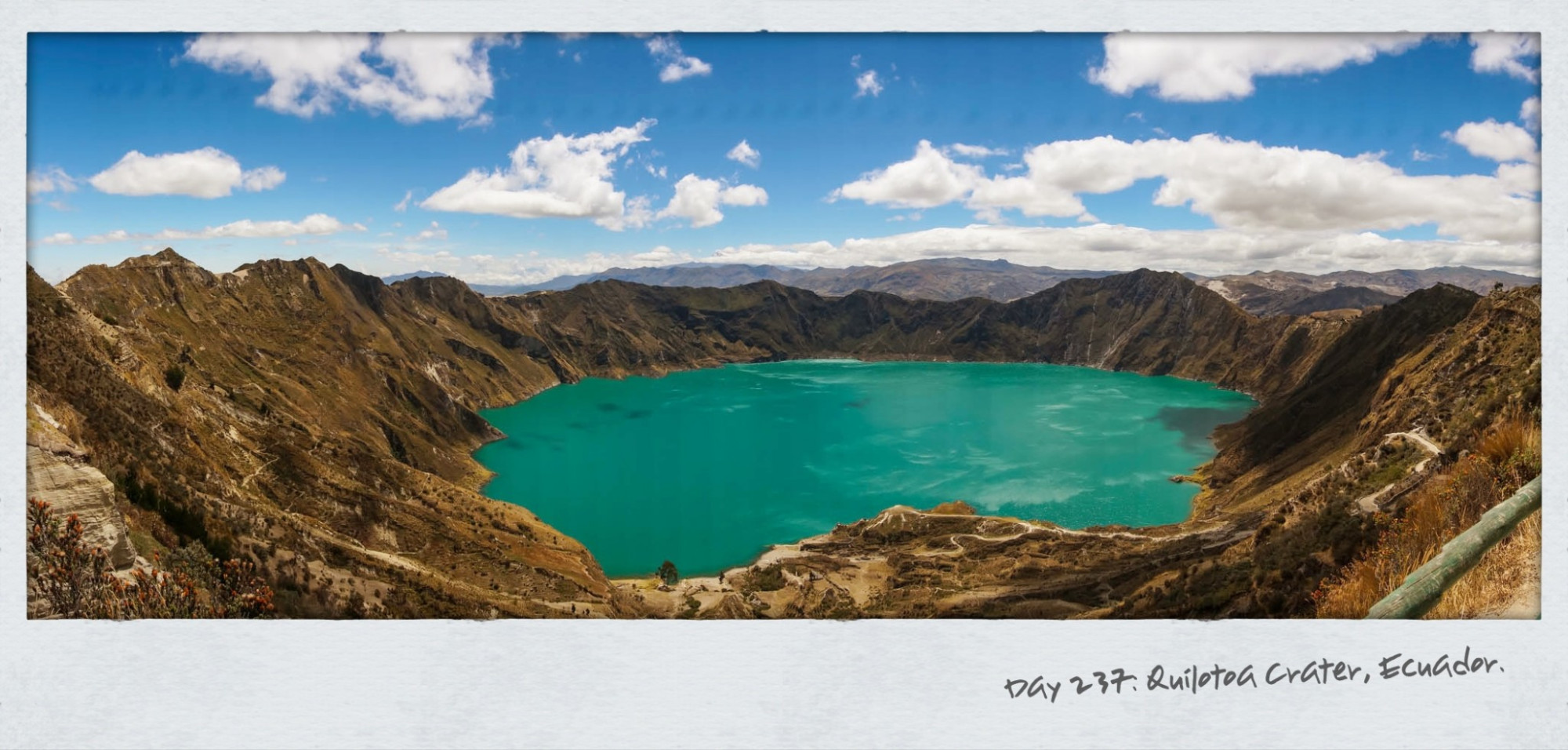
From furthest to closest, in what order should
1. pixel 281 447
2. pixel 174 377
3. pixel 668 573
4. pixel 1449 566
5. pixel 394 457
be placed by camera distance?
pixel 394 457
pixel 668 573
pixel 281 447
pixel 174 377
pixel 1449 566

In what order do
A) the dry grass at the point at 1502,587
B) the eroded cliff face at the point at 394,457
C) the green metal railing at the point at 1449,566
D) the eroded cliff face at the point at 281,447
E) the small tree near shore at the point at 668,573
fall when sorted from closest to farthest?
the green metal railing at the point at 1449,566, the dry grass at the point at 1502,587, the eroded cliff face at the point at 281,447, the eroded cliff face at the point at 394,457, the small tree near shore at the point at 668,573

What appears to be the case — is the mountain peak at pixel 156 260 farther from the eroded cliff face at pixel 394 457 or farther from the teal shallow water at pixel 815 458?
the teal shallow water at pixel 815 458

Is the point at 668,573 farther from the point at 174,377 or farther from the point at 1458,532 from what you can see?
the point at 1458,532

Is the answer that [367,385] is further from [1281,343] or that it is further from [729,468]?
[1281,343]

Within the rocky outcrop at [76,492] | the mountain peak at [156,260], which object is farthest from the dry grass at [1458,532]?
the mountain peak at [156,260]

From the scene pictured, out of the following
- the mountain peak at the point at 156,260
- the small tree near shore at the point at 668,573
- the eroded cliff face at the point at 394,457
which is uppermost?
the mountain peak at the point at 156,260

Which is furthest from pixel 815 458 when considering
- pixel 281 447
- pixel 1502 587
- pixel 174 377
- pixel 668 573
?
pixel 1502 587
